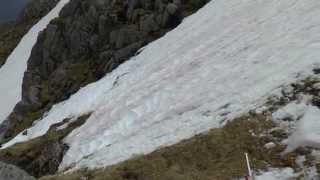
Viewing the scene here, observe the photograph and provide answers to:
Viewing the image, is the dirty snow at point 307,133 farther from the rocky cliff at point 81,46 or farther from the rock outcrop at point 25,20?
the rock outcrop at point 25,20

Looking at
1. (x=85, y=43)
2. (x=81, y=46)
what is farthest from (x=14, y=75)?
(x=85, y=43)

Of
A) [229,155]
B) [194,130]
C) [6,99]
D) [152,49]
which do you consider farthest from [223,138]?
[6,99]

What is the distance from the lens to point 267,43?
31.6m

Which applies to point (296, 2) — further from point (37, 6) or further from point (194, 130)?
point (37, 6)

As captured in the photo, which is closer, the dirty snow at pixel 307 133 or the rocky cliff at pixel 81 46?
the dirty snow at pixel 307 133

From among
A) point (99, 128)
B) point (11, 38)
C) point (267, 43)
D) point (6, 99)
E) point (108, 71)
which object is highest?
point (267, 43)

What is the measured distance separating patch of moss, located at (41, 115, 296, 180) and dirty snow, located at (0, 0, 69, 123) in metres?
51.5

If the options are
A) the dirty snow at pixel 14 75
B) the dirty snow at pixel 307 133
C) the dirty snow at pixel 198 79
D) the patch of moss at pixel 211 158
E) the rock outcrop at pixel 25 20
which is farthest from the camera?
the rock outcrop at pixel 25 20

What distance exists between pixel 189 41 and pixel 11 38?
10433cm

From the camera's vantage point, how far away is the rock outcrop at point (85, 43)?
54.9 m

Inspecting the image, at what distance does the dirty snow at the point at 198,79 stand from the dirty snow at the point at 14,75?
102 ft

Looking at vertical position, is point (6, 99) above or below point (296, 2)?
below

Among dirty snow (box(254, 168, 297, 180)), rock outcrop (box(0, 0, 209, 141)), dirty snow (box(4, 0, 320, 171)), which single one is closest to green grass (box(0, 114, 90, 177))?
dirty snow (box(4, 0, 320, 171))

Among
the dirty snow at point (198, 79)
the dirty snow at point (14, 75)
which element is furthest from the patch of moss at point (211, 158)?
the dirty snow at point (14, 75)
